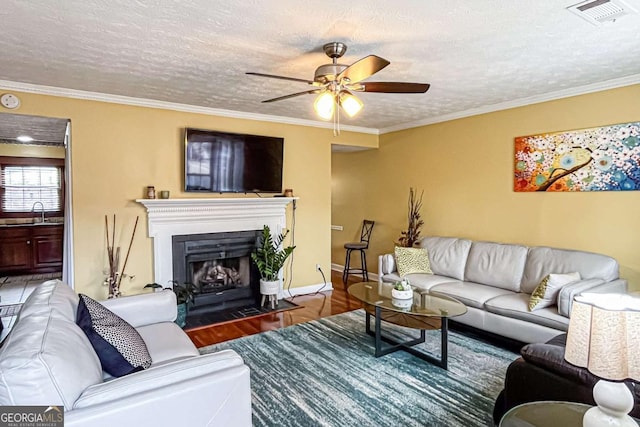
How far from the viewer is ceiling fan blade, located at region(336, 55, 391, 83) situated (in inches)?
84.7

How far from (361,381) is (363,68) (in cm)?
226

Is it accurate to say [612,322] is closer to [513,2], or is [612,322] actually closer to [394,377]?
[513,2]

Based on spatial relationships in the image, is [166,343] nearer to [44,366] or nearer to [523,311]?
[44,366]

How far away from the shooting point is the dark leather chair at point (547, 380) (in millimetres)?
1785

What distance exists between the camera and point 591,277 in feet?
11.3

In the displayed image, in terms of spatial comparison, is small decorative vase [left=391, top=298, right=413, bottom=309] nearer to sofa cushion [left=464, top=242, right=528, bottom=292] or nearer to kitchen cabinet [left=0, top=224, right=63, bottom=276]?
sofa cushion [left=464, top=242, right=528, bottom=292]

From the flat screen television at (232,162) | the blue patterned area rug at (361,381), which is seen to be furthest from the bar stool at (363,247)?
the blue patterned area rug at (361,381)

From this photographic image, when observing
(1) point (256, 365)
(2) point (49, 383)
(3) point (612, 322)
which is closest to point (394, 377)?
(1) point (256, 365)

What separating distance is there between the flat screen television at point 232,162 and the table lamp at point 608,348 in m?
3.93

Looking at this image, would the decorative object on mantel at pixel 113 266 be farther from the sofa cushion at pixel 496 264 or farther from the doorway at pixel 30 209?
the sofa cushion at pixel 496 264

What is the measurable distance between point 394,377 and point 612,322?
77.6 inches

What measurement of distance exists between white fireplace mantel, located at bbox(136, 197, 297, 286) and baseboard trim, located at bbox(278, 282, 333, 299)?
90cm

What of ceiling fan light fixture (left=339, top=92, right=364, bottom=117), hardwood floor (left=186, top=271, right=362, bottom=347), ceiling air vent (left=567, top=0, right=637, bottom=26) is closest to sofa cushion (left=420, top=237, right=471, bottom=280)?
hardwood floor (left=186, top=271, right=362, bottom=347)

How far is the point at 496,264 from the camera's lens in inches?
163
